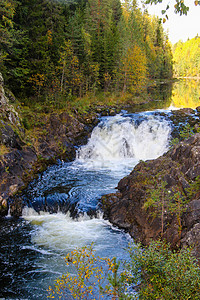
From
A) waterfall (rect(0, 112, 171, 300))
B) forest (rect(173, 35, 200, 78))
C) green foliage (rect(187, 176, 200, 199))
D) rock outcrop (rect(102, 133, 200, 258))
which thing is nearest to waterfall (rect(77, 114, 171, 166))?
waterfall (rect(0, 112, 171, 300))

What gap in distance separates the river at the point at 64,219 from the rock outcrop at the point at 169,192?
2.31 ft

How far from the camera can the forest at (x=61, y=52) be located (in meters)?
22.5

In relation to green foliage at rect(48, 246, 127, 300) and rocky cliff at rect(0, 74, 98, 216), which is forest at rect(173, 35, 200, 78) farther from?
green foliage at rect(48, 246, 127, 300)

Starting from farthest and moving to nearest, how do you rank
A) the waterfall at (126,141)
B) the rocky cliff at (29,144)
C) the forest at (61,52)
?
the forest at (61,52) < the waterfall at (126,141) < the rocky cliff at (29,144)

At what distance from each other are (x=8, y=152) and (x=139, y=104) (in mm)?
26645

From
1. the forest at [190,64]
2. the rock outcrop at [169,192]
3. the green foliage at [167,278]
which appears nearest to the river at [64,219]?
the rock outcrop at [169,192]

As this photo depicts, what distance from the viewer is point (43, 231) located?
11.4 m

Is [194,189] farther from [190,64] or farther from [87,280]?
[190,64]

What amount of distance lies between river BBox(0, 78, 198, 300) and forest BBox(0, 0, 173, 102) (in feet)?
Result: 27.3

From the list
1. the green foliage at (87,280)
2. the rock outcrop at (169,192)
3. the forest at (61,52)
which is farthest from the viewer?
the forest at (61,52)

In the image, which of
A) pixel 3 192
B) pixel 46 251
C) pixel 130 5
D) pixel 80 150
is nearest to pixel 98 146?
pixel 80 150

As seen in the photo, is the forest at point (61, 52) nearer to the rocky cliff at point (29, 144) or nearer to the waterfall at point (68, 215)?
the rocky cliff at point (29, 144)

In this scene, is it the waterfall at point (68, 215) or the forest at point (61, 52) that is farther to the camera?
the forest at point (61, 52)

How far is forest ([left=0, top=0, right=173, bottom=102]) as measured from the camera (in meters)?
22.5
